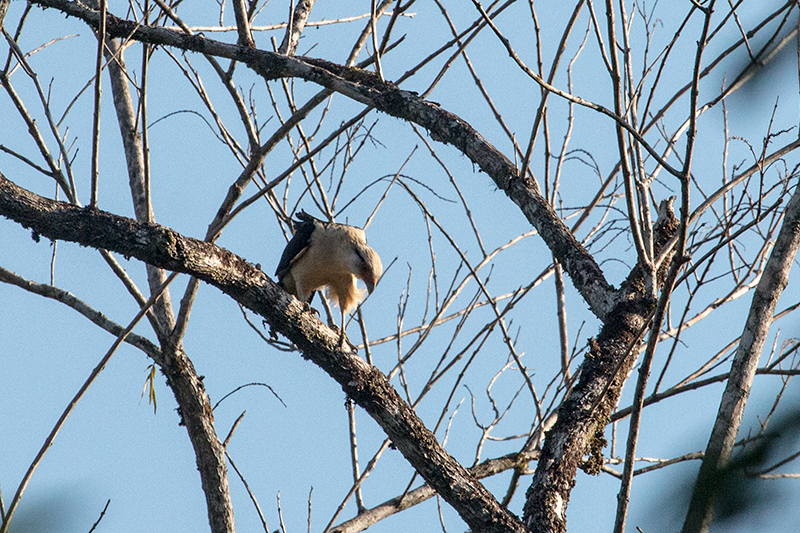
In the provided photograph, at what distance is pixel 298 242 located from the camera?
217 inches

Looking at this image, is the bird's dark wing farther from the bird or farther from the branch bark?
the branch bark

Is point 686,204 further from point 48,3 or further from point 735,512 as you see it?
point 48,3

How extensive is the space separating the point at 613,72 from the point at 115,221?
1.89 m

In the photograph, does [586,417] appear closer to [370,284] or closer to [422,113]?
[422,113]

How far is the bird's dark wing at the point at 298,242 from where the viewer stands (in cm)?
551

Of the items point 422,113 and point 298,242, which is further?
point 298,242

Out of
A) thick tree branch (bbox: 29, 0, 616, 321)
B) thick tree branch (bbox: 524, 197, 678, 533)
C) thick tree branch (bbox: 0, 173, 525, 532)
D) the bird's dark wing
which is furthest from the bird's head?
thick tree branch (bbox: 524, 197, 678, 533)

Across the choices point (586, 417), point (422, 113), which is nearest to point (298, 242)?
point (422, 113)

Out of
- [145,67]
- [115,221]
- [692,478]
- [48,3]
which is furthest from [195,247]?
[692,478]

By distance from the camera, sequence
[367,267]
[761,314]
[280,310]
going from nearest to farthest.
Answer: [761,314], [280,310], [367,267]

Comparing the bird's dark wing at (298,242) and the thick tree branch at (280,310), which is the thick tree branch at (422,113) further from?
the bird's dark wing at (298,242)

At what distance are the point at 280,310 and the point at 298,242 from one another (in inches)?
89.7

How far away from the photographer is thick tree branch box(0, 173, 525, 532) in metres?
2.88

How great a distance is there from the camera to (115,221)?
3041 mm
